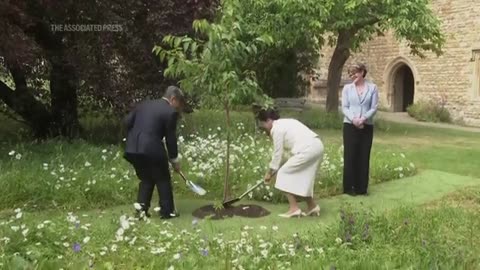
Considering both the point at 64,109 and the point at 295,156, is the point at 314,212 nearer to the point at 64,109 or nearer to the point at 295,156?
the point at 295,156

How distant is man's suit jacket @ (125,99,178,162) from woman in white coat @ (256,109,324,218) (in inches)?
41.9

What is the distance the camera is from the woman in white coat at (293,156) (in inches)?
273

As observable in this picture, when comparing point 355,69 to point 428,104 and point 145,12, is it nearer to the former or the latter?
point 145,12

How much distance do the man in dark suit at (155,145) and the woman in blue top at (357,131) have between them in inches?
100

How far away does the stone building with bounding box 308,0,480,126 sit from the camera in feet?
72.3

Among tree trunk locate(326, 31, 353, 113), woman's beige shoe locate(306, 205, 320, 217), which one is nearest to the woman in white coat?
woman's beige shoe locate(306, 205, 320, 217)

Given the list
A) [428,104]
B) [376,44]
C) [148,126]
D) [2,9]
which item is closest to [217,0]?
[2,9]

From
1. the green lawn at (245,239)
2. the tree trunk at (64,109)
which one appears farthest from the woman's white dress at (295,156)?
the tree trunk at (64,109)

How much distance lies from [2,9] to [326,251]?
6034mm

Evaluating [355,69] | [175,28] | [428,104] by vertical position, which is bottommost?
[428,104]

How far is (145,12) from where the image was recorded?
1150cm

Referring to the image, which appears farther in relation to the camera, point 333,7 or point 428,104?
point 428,104

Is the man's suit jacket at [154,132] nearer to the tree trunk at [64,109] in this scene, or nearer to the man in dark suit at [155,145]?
the man in dark suit at [155,145]

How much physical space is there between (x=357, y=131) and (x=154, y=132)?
9.83ft
